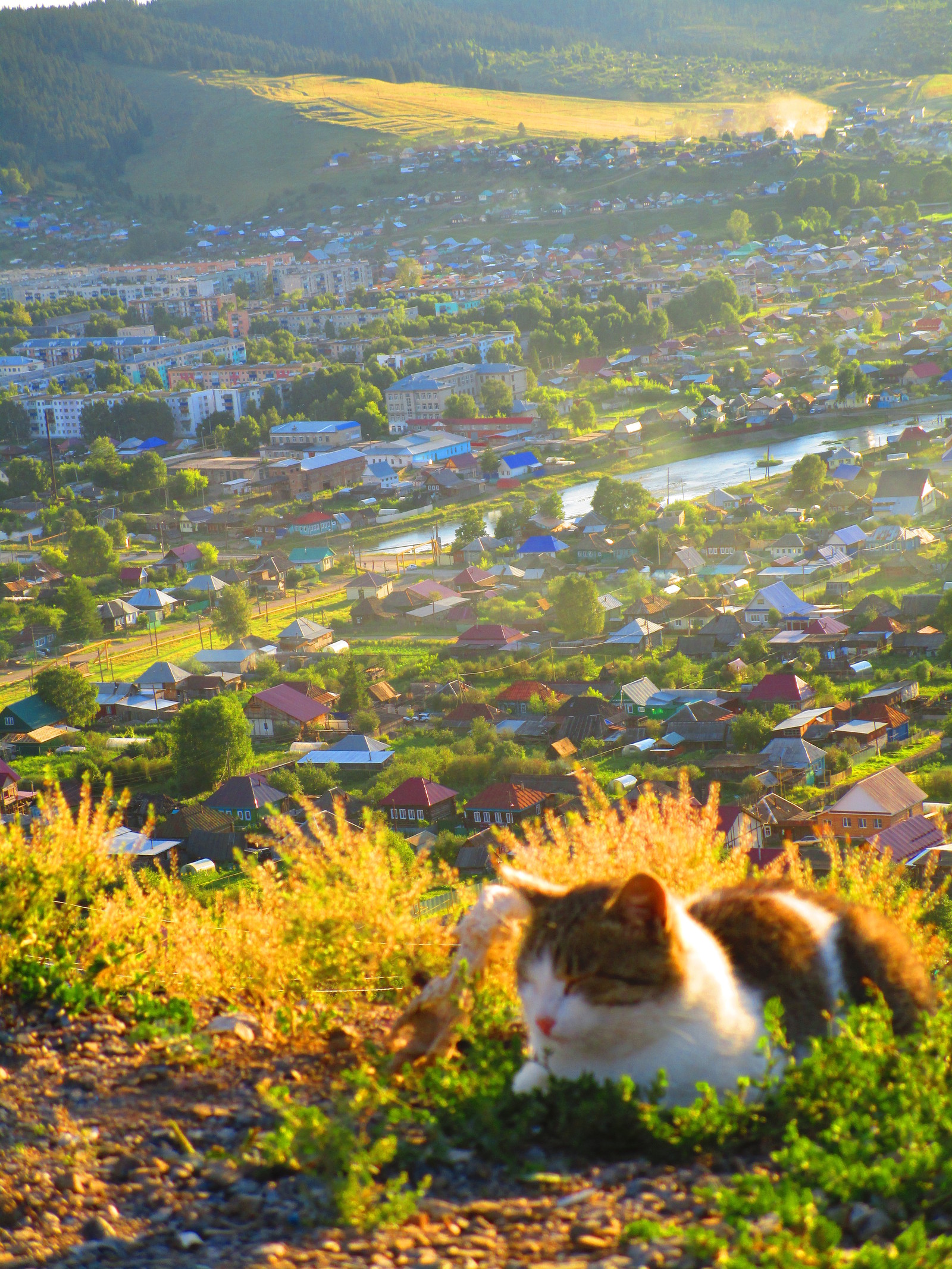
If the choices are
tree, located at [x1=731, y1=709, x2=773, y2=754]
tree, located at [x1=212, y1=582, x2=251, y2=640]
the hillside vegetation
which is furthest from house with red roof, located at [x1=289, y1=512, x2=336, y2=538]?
the hillside vegetation

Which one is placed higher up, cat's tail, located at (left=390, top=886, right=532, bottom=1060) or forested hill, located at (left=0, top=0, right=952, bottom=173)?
forested hill, located at (left=0, top=0, right=952, bottom=173)

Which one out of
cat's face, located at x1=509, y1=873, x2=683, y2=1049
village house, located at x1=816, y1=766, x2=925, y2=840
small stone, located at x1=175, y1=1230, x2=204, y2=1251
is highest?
cat's face, located at x1=509, y1=873, x2=683, y2=1049

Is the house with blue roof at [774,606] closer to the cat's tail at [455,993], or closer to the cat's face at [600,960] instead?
the cat's tail at [455,993]

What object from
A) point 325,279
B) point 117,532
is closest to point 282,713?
point 117,532

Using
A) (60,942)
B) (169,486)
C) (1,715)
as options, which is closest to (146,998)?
(60,942)

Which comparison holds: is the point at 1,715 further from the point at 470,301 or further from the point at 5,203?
the point at 5,203

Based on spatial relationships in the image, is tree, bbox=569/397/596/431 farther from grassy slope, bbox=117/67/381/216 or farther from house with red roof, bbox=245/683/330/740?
grassy slope, bbox=117/67/381/216

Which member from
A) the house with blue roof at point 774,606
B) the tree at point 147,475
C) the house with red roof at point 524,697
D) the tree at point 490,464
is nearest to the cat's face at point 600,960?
the house with red roof at point 524,697
